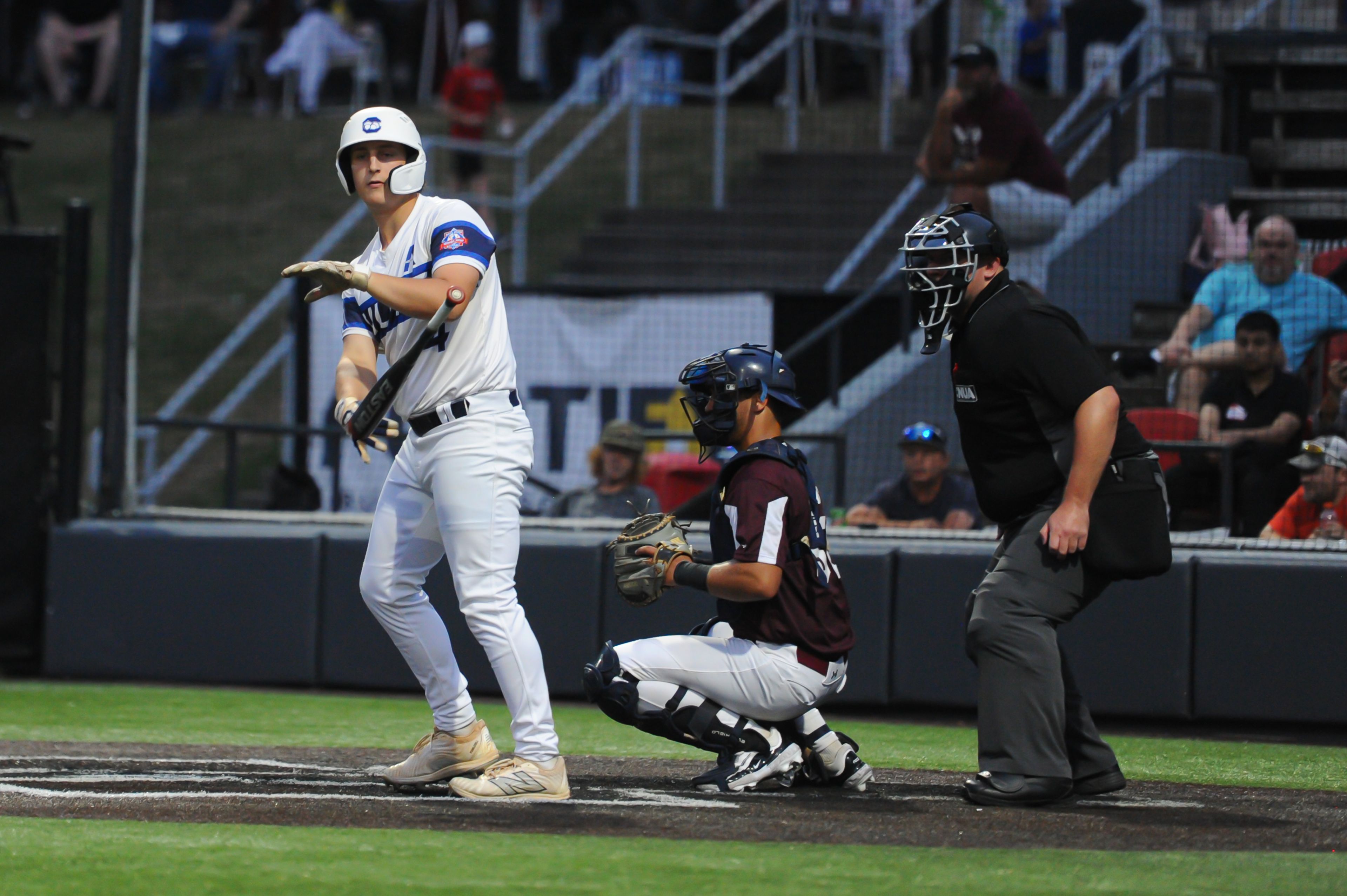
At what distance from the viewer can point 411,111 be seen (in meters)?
19.5

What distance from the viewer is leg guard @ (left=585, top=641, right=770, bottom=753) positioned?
5.24 m

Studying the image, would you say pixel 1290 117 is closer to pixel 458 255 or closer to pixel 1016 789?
pixel 1016 789

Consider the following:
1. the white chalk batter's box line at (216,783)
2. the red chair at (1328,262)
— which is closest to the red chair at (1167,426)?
the red chair at (1328,262)

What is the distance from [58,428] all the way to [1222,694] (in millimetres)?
5885

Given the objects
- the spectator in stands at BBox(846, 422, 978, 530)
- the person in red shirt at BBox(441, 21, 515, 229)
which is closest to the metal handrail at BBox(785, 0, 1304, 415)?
the spectator in stands at BBox(846, 422, 978, 530)

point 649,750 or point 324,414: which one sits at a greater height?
point 324,414

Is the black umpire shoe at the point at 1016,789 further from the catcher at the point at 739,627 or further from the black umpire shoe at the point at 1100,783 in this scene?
the catcher at the point at 739,627

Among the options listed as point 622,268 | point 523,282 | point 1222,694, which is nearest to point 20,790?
point 1222,694

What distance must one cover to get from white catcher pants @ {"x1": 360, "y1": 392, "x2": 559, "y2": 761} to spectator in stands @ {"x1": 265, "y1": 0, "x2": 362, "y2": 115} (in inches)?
559

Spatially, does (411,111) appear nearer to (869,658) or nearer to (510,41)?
(510,41)

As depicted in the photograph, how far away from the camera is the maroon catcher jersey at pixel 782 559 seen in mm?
5082

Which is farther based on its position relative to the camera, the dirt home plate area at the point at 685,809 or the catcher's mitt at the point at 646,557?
the catcher's mitt at the point at 646,557

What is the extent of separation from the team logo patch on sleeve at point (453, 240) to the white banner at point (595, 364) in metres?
4.73

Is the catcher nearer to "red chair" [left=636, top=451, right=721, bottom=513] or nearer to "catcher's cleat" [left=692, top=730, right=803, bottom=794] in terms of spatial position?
"catcher's cleat" [left=692, top=730, right=803, bottom=794]
